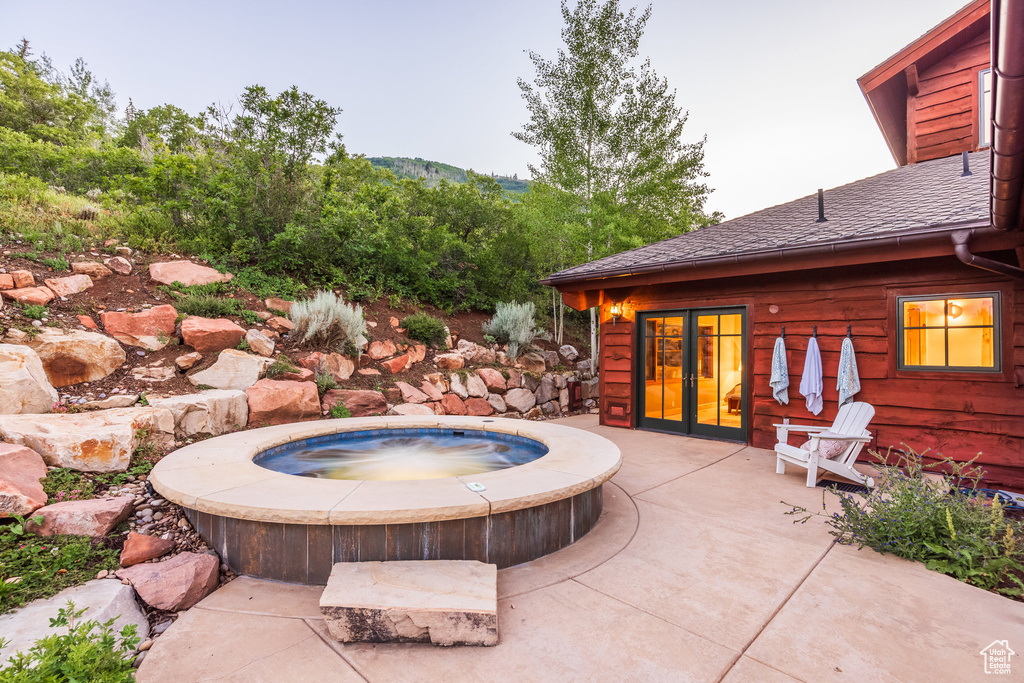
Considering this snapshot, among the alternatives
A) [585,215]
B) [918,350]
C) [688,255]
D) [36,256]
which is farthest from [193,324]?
[918,350]

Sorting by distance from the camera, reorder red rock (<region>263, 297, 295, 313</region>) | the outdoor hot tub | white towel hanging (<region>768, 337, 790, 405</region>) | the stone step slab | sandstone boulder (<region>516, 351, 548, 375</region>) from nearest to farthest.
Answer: the stone step slab, the outdoor hot tub, white towel hanging (<region>768, 337, 790, 405</region>), red rock (<region>263, 297, 295, 313</region>), sandstone boulder (<region>516, 351, 548, 375</region>)

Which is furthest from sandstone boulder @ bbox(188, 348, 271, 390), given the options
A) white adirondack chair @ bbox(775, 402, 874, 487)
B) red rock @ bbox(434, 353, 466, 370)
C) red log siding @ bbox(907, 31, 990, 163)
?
red log siding @ bbox(907, 31, 990, 163)

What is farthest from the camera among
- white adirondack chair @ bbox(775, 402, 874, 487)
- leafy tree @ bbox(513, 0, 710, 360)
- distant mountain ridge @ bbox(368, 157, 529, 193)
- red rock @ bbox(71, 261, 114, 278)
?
distant mountain ridge @ bbox(368, 157, 529, 193)

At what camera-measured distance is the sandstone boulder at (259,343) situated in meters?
4.98

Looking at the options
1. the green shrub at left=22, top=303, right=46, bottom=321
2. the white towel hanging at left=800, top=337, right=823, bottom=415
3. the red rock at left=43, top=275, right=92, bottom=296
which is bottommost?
the white towel hanging at left=800, top=337, right=823, bottom=415

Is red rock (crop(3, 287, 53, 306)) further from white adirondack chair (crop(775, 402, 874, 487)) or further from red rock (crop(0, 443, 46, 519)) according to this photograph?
white adirondack chair (crop(775, 402, 874, 487))

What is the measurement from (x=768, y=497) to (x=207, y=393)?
207 inches

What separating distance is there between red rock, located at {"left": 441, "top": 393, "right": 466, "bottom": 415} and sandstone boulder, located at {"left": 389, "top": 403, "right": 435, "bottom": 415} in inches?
14.1

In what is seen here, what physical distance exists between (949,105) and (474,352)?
26.5ft

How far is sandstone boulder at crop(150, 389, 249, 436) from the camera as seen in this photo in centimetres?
384

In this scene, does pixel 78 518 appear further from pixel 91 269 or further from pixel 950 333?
pixel 950 333

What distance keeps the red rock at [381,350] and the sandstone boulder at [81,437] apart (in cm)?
290

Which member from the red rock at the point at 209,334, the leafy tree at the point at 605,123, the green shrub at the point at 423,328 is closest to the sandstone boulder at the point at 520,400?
the green shrub at the point at 423,328

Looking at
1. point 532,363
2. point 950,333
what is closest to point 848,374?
point 950,333
